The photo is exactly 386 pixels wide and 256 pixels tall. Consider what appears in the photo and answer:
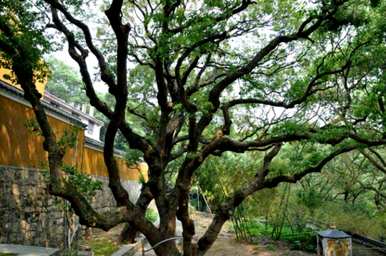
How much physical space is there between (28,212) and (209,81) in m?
5.44

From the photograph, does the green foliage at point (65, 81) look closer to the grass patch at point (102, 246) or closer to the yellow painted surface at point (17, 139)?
the grass patch at point (102, 246)

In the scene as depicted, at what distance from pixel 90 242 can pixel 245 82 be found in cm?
696

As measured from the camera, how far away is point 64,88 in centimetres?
4406

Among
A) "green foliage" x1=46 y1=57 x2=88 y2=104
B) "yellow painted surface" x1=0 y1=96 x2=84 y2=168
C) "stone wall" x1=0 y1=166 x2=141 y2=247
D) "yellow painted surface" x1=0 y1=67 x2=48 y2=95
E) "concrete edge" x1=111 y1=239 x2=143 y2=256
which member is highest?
"green foliage" x1=46 y1=57 x2=88 y2=104

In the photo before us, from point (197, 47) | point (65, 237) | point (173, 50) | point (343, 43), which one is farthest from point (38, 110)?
point (343, 43)

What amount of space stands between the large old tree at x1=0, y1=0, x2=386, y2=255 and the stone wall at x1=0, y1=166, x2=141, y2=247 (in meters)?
2.36

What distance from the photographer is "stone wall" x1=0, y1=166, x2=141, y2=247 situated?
8547 millimetres

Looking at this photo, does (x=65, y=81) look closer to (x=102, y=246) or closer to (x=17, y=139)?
(x=102, y=246)

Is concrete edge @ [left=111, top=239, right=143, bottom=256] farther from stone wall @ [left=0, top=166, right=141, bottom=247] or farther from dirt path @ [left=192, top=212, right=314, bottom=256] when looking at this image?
dirt path @ [left=192, top=212, right=314, bottom=256]

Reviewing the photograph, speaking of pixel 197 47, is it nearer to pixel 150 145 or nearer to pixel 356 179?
pixel 150 145

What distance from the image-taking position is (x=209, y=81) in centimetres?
1138

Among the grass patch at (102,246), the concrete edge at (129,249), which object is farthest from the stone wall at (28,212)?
the concrete edge at (129,249)

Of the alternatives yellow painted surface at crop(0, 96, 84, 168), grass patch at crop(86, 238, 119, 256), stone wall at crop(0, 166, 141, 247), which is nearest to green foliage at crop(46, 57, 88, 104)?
grass patch at crop(86, 238, 119, 256)

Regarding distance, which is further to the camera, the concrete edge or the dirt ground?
the dirt ground
